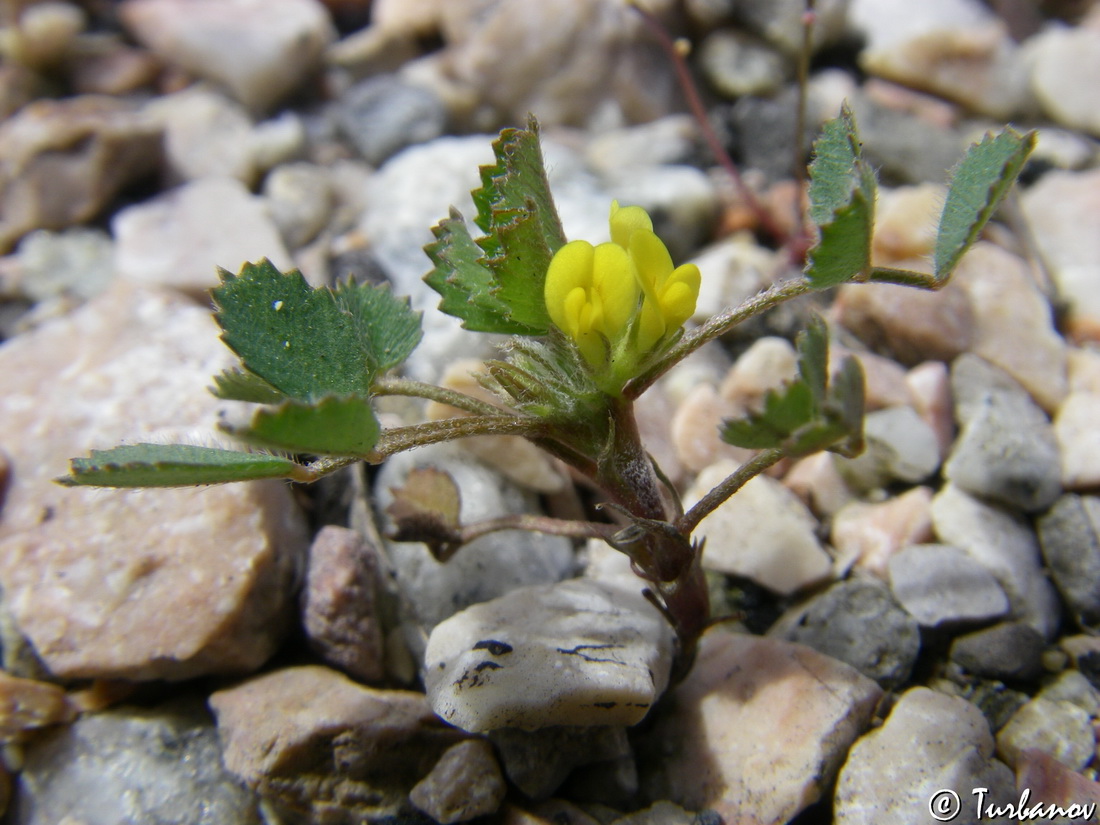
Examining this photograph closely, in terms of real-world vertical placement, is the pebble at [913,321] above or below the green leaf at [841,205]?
below

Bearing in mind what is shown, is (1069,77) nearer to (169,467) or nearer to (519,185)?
(519,185)

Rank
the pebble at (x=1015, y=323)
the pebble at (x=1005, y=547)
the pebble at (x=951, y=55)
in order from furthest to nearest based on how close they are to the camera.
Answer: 1. the pebble at (x=951, y=55)
2. the pebble at (x=1015, y=323)
3. the pebble at (x=1005, y=547)

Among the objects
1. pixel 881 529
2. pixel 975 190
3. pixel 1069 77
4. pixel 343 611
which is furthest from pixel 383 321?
pixel 1069 77

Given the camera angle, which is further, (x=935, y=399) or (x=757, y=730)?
(x=935, y=399)

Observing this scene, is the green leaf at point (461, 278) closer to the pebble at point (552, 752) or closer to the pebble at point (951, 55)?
the pebble at point (552, 752)

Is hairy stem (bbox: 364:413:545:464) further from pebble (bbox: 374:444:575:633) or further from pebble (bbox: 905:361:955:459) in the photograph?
pebble (bbox: 905:361:955:459)

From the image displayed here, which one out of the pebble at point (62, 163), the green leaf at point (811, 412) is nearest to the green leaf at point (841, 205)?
the green leaf at point (811, 412)
